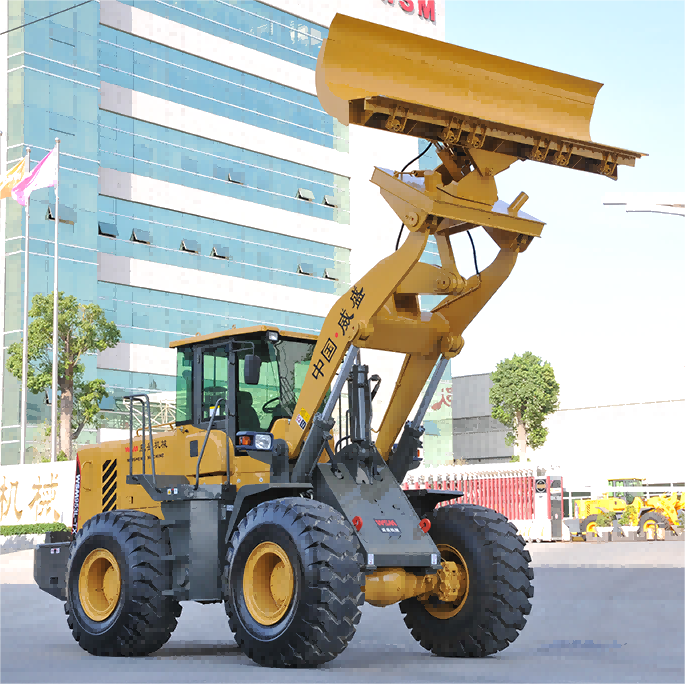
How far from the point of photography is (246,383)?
11.2 meters

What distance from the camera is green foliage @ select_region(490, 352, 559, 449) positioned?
88438 millimetres

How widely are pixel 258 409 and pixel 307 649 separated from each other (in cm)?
287

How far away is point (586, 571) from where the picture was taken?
25688mm

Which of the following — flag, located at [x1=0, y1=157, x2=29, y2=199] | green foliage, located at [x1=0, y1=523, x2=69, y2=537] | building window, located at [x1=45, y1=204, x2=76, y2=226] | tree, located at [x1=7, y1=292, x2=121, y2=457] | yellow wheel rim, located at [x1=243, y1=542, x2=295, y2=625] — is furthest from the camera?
building window, located at [x1=45, y1=204, x2=76, y2=226]

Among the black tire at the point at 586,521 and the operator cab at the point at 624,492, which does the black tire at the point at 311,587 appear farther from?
the operator cab at the point at 624,492

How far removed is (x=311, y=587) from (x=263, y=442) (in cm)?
206

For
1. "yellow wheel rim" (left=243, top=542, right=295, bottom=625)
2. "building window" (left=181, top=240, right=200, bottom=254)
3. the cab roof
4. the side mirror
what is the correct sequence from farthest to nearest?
"building window" (left=181, top=240, right=200, bottom=254), the cab roof, the side mirror, "yellow wheel rim" (left=243, top=542, right=295, bottom=625)

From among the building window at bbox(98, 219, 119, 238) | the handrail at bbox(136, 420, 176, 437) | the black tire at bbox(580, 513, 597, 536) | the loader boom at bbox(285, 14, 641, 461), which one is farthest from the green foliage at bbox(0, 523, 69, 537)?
the loader boom at bbox(285, 14, 641, 461)

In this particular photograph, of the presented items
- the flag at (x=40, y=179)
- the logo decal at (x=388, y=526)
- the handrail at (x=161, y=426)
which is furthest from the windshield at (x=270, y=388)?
the flag at (x=40, y=179)

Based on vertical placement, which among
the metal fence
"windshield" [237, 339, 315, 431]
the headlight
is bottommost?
the metal fence

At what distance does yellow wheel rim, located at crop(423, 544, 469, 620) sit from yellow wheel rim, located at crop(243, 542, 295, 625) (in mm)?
1946

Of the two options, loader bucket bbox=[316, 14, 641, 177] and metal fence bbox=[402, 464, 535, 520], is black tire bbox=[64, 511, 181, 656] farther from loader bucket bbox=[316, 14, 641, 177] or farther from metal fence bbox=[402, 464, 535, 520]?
Result: metal fence bbox=[402, 464, 535, 520]

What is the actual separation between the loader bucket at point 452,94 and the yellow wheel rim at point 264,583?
3.94m

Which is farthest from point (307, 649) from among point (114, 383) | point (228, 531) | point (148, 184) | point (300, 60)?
point (300, 60)
